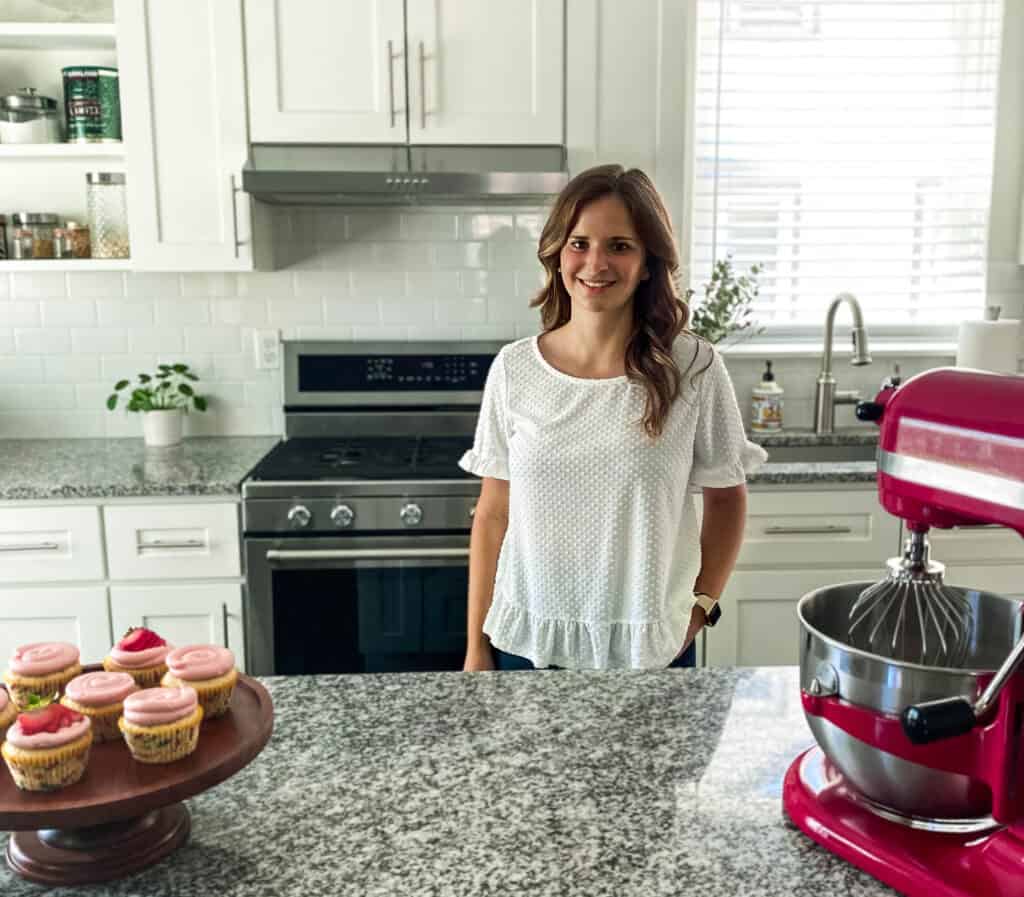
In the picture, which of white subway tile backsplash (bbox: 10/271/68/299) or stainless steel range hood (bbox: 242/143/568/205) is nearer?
stainless steel range hood (bbox: 242/143/568/205)

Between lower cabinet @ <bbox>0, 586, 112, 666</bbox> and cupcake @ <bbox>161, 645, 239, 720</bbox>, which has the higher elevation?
cupcake @ <bbox>161, 645, 239, 720</bbox>

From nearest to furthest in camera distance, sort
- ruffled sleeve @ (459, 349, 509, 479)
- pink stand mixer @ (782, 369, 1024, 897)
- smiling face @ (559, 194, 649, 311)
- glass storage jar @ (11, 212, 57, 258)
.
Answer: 1. pink stand mixer @ (782, 369, 1024, 897)
2. smiling face @ (559, 194, 649, 311)
3. ruffled sleeve @ (459, 349, 509, 479)
4. glass storage jar @ (11, 212, 57, 258)

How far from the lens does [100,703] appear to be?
3.12ft

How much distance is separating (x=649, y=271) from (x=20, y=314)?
2.33 metres

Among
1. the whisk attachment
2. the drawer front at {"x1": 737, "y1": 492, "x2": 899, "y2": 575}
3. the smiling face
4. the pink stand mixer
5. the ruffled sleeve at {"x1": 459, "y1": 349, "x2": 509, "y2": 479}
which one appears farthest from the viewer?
Result: the drawer front at {"x1": 737, "y1": 492, "x2": 899, "y2": 575}

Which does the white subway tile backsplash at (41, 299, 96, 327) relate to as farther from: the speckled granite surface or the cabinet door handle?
the cabinet door handle

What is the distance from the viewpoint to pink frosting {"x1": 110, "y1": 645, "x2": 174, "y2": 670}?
1.03 metres

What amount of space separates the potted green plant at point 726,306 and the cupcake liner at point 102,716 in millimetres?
2131

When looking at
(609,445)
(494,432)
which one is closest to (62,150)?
(494,432)

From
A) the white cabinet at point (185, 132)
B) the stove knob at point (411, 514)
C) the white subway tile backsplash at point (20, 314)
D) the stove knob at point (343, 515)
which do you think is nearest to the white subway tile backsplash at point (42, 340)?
the white subway tile backsplash at point (20, 314)

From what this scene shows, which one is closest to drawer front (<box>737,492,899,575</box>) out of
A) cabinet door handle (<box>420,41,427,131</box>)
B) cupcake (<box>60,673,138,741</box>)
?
cabinet door handle (<box>420,41,427,131</box>)

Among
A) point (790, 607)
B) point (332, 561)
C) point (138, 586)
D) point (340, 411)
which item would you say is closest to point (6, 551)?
point (138, 586)

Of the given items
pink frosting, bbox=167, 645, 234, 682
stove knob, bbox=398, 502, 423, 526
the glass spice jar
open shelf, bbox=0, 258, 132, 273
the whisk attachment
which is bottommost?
stove knob, bbox=398, 502, 423, 526

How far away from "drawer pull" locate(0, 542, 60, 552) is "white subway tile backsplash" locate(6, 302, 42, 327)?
910 mm
